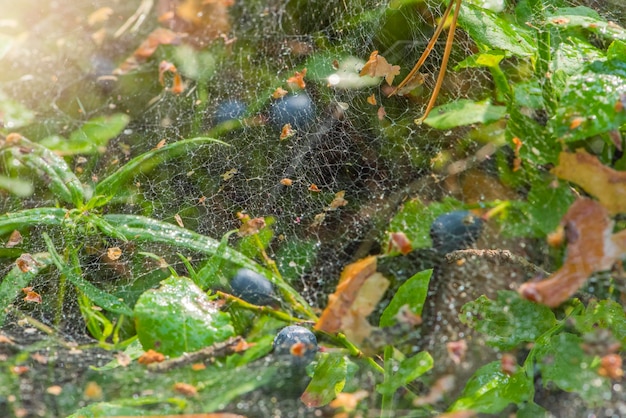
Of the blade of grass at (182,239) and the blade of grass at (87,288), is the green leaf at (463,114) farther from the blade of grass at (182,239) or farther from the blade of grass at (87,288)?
the blade of grass at (87,288)

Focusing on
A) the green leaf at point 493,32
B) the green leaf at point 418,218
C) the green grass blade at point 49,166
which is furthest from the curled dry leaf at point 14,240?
the green leaf at point 493,32

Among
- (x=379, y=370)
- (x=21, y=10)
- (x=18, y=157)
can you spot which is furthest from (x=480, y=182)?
(x=21, y=10)

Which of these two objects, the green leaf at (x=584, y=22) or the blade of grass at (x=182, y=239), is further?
the blade of grass at (x=182, y=239)

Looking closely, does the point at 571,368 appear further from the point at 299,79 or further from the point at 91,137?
the point at 91,137

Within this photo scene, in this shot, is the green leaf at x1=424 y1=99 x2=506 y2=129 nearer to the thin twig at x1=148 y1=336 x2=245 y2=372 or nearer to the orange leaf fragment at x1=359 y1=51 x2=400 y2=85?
the orange leaf fragment at x1=359 y1=51 x2=400 y2=85

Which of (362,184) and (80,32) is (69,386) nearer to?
(362,184)

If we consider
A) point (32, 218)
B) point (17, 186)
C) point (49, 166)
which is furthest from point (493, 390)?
point (17, 186)

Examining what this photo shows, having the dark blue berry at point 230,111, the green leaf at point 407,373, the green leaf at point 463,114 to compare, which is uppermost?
the dark blue berry at point 230,111
